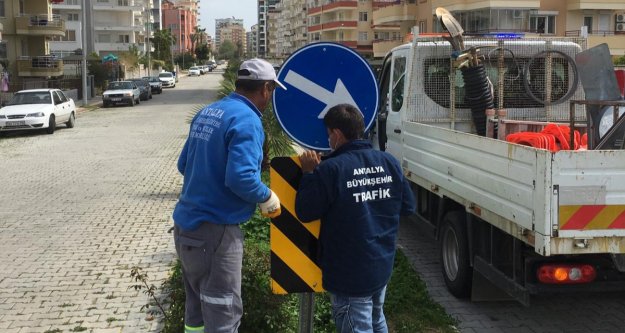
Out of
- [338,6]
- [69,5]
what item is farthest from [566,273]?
[338,6]

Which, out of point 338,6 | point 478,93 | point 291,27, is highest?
point 291,27

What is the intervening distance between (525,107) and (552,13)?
45067 mm

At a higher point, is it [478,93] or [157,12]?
[157,12]

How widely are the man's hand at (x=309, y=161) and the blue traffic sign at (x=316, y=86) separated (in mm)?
342

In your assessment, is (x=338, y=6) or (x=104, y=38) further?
(x=104, y=38)

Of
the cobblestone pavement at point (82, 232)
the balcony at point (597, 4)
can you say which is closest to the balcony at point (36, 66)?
the cobblestone pavement at point (82, 232)

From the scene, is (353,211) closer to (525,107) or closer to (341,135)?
(341,135)

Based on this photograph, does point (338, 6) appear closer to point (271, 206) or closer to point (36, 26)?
point (36, 26)

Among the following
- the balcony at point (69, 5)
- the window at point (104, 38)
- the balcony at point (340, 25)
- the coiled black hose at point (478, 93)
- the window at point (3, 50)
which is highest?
the balcony at point (69, 5)

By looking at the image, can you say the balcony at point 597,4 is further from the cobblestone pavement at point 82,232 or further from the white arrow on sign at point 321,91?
the white arrow on sign at point 321,91

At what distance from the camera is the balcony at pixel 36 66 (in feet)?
147

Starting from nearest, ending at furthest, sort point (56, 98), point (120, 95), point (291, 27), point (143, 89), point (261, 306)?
point (261, 306) < point (56, 98) < point (120, 95) < point (143, 89) < point (291, 27)

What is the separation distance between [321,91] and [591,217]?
1.85 m

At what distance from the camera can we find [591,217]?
4152 millimetres
